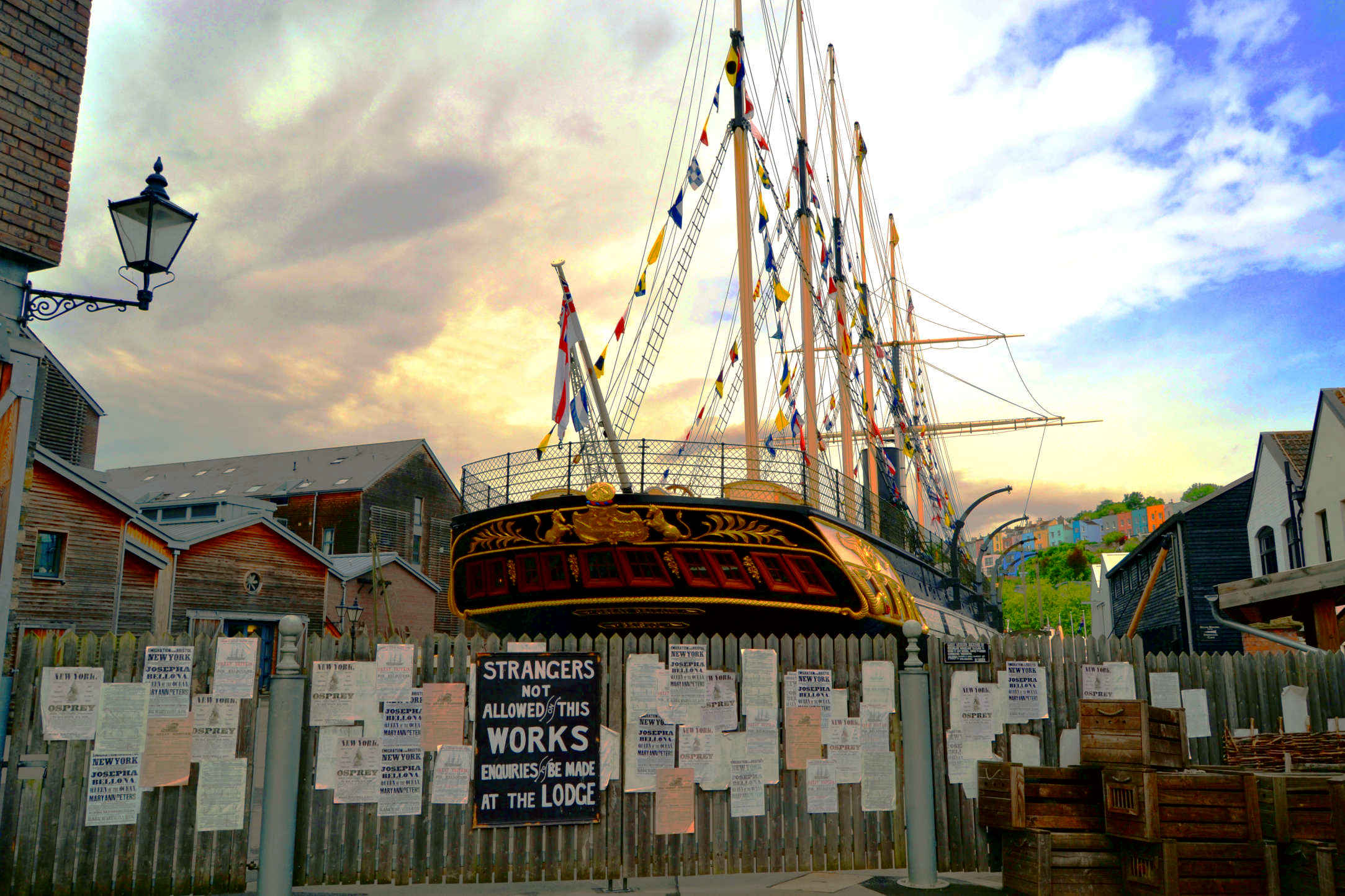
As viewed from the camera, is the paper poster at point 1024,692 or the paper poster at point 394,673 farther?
the paper poster at point 1024,692

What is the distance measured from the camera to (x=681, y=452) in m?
15.2

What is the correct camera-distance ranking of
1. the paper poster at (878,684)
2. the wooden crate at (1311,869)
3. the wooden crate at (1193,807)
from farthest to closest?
the paper poster at (878,684) → the wooden crate at (1193,807) → the wooden crate at (1311,869)

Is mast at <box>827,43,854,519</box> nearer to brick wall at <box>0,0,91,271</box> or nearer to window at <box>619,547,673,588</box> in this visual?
window at <box>619,547,673,588</box>

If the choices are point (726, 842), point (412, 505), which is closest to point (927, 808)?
point (726, 842)

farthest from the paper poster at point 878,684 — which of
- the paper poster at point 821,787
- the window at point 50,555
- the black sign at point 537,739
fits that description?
the window at point 50,555

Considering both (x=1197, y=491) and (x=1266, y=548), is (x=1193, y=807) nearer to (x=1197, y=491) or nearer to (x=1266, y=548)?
(x=1266, y=548)

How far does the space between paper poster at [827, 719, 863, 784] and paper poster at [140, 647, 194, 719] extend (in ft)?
18.2

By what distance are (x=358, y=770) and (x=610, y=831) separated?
7.23ft

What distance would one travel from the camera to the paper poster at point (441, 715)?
8.11m

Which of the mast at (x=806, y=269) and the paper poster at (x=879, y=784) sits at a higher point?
the mast at (x=806, y=269)

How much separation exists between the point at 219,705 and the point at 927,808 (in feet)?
19.9

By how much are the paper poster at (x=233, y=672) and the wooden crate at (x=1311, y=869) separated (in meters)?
8.28

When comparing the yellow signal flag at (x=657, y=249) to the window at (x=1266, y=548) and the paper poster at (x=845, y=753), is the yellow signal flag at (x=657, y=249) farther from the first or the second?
the window at (x=1266, y=548)

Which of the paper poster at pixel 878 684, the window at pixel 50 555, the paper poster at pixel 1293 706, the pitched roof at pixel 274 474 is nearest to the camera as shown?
the paper poster at pixel 878 684
